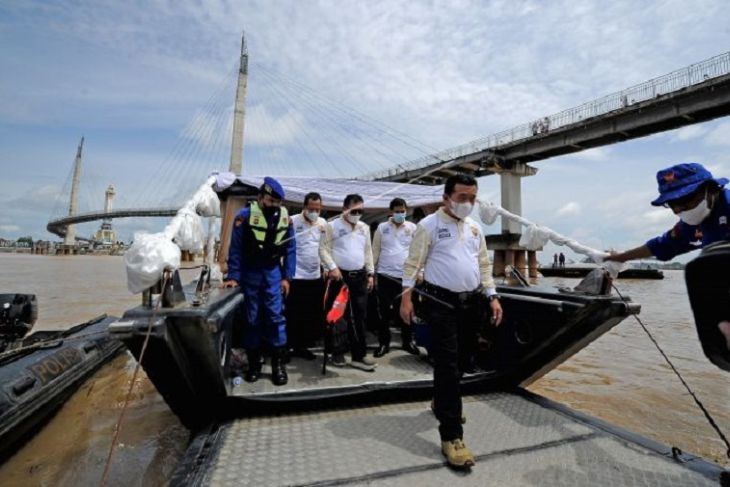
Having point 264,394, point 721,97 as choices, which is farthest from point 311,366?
point 721,97

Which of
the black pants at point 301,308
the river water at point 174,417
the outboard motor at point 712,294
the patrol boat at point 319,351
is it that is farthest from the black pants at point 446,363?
the river water at point 174,417

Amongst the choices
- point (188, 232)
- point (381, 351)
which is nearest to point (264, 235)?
point (188, 232)

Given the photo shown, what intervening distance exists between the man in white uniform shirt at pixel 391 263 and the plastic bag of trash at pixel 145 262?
247 cm

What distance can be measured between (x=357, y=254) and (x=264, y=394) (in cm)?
164

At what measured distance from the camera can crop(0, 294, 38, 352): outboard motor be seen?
4.08m

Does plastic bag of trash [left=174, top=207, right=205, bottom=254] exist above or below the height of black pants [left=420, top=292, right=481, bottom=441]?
above

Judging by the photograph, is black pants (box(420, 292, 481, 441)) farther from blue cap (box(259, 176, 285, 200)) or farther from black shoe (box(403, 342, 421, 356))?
black shoe (box(403, 342, 421, 356))

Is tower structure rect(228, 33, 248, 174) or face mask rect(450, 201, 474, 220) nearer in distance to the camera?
face mask rect(450, 201, 474, 220)

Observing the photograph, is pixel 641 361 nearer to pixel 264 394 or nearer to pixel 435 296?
pixel 435 296

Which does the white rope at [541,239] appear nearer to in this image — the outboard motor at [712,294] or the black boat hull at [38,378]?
the outboard motor at [712,294]

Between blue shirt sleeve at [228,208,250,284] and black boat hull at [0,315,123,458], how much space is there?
1.04 m

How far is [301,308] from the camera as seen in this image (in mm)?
4273

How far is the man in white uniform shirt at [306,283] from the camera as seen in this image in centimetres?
410

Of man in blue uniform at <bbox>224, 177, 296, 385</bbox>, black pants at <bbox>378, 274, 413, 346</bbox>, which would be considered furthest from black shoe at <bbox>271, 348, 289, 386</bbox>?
black pants at <bbox>378, 274, 413, 346</bbox>
